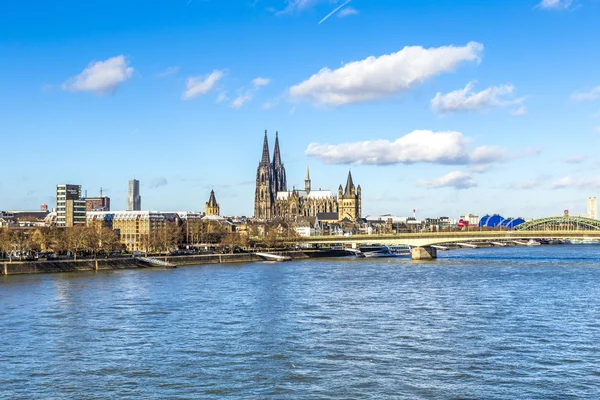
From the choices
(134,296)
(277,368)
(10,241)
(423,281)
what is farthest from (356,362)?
(10,241)

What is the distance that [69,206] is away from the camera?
137 metres

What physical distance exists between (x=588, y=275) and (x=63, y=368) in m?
51.8

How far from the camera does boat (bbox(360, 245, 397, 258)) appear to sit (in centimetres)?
12718

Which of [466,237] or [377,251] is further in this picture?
[377,251]

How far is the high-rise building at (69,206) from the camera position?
13650cm

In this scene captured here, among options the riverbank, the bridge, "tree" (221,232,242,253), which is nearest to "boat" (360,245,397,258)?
the bridge

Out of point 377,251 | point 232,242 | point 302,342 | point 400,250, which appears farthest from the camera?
point 400,250

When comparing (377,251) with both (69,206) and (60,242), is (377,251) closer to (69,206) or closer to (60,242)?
(69,206)

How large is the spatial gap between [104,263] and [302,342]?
55571 millimetres

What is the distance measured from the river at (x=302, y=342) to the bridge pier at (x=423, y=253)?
46.2m

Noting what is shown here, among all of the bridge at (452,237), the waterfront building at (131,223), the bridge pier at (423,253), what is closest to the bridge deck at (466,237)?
the bridge at (452,237)

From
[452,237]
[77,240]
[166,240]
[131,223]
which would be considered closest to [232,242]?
[166,240]

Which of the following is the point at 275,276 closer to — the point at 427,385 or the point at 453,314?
the point at 453,314

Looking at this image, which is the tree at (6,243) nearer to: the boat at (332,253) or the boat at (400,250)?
the boat at (332,253)
